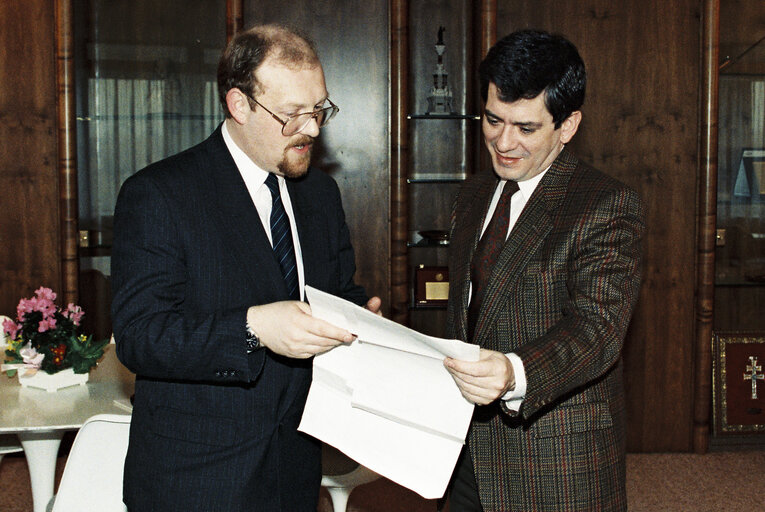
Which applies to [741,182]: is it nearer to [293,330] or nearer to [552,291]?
[552,291]

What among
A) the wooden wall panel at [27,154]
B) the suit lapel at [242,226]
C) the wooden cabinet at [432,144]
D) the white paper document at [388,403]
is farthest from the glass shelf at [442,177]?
the white paper document at [388,403]

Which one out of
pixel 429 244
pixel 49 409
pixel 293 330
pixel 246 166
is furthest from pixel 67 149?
pixel 293 330

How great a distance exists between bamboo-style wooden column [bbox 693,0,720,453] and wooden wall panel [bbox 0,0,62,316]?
358 cm

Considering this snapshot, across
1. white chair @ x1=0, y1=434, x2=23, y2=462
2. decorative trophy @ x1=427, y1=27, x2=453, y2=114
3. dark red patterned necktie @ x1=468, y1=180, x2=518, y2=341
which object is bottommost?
white chair @ x1=0, y1=434, x2=23, y2=462

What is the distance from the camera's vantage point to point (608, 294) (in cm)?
164

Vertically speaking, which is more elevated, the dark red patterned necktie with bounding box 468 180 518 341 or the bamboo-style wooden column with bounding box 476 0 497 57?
the bamboo-style wooden column with bounding box 476 0 497 57

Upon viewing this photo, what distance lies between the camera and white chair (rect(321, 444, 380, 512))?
268 cm

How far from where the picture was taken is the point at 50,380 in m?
2.72

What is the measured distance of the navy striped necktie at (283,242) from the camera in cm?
174

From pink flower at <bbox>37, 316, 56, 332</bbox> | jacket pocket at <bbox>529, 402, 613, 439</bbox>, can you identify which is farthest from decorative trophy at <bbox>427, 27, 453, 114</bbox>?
jacket pocket at <bbox>529, 402, 613, 439</bbox>

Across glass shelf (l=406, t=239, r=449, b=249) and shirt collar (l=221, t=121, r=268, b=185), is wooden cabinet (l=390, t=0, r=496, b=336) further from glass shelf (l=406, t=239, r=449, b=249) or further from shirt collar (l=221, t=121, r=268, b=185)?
shirt collar (l=221, t=121, r=268, b=185)

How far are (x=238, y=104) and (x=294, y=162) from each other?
0.61 ft

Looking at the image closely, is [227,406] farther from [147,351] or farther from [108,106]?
[108,106]

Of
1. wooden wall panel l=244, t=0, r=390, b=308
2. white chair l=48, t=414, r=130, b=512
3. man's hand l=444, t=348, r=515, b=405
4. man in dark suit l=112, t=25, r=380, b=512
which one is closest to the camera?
man's hand l=444, t=348, r=515, b=405
